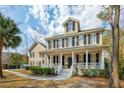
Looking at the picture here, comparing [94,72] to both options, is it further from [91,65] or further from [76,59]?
[76,59]

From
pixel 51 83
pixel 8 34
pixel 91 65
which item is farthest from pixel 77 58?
pixel 8 34

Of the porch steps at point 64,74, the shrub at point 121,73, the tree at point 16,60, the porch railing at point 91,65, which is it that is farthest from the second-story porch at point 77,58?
the tree at point 16,60

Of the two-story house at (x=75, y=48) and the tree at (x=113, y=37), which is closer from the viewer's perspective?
the tree at (x=113, y=37)

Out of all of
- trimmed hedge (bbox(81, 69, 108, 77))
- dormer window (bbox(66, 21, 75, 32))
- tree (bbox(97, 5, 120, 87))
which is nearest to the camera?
tree (bbox(97, 5, 120, 87))

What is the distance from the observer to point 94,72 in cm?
742

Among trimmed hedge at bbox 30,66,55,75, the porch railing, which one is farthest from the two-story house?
trimmed hedge at bbox 30,66,55,75

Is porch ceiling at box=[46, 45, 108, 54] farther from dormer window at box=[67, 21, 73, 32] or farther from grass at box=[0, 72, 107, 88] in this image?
grass at box=[0, 72, 107, 88]

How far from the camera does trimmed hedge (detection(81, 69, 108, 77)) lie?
7336mm

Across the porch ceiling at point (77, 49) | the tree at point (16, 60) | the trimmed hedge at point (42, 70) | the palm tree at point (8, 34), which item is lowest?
the trimmed hedge at point (42, 70)

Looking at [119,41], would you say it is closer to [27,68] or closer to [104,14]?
[104,14]

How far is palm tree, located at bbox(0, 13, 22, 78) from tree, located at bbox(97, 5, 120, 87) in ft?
7.18

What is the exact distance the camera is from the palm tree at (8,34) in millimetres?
7410

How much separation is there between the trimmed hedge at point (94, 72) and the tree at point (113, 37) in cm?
18

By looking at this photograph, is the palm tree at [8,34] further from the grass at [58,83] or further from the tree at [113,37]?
the tree at [113,37]
